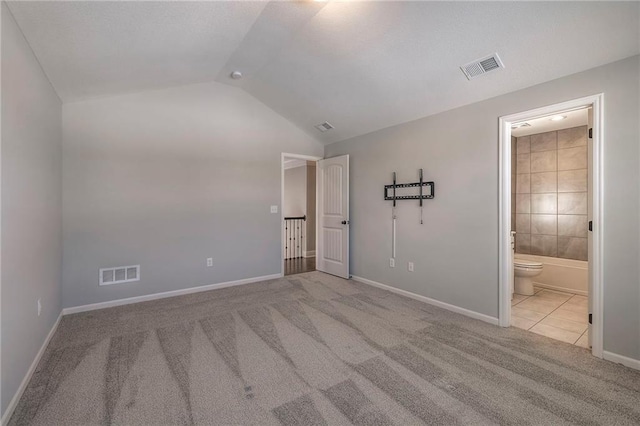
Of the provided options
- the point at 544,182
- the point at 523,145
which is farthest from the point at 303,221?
the point at 544,182

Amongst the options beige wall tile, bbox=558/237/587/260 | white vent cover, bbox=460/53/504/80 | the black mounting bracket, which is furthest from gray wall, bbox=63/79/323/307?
beige wall tile, bbox=558/237/587/260

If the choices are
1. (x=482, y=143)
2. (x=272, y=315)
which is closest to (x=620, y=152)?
(x=482, y=143)

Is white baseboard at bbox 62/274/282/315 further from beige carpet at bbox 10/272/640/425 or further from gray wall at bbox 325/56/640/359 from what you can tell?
gray wall at bbox 325/56/640/359

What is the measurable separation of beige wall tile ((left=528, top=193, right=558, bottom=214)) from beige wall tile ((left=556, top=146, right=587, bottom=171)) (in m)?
0.46

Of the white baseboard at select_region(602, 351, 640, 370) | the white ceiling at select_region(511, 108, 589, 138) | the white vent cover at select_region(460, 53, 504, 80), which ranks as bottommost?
the white baseboard at select_region(602, 351, 640, 370)

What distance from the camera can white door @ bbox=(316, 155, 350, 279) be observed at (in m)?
4.71

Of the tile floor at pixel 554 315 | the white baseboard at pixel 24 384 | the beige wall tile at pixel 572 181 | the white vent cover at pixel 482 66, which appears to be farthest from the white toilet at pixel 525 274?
the white baseboard at pixel 24 384

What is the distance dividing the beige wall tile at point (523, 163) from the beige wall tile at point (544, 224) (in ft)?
2.52

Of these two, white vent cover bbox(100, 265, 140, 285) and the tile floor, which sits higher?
white vent cover bbox(100, 265, 140, 285)

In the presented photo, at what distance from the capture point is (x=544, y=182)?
446 centimetres

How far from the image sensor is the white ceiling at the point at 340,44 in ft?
6.53

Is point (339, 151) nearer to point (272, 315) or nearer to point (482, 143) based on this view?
point (482, 143)

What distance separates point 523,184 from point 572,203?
71cm

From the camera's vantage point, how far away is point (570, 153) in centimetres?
421
